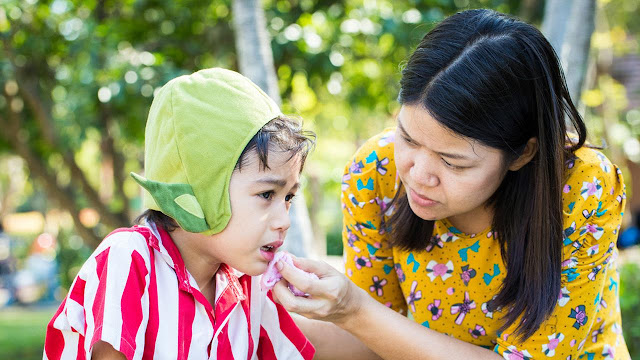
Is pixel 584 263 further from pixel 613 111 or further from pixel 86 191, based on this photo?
pixel 613 111

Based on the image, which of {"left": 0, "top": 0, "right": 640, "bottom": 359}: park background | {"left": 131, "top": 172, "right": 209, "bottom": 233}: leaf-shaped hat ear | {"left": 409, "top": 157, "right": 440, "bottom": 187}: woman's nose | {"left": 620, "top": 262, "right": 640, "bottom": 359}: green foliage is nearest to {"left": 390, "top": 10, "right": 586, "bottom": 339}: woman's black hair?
{"left": 409, "top": 157, "right": 440, "bottom": 187}: woman's nose

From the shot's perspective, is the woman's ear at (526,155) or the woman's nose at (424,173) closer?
the woman's nose at (424,173)

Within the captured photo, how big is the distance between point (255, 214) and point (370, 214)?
0.60 m

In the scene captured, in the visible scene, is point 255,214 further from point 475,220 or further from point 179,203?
point 475,220

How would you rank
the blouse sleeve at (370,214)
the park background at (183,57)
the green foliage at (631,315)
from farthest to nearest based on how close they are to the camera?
the green foliage at (631,315), the park background at (183,57), the blouse sleeve at (370,214)

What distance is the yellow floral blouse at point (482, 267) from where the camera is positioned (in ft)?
6.88

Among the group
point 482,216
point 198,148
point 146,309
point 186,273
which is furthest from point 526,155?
point 146,309

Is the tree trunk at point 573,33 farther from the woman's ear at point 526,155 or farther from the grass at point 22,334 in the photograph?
the grass at point 22,334

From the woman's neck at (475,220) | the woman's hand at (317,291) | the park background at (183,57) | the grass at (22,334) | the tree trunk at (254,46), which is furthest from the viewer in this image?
the grass at (22,334)

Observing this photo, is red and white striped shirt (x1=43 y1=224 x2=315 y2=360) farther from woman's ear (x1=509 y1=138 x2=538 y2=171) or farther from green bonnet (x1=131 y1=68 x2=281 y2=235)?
woman's ear (x1=509 y1=138 x2=538 y2=171)

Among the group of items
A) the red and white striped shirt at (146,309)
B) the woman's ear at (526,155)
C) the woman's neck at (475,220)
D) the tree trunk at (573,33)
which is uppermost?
the tree trunk at (573,33)

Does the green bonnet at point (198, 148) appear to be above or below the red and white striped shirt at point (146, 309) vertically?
above

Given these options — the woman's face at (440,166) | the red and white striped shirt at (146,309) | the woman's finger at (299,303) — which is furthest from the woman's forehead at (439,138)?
the red and white striped shirt at (146,309)

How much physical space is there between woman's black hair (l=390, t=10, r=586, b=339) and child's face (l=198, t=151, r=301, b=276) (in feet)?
1.52
